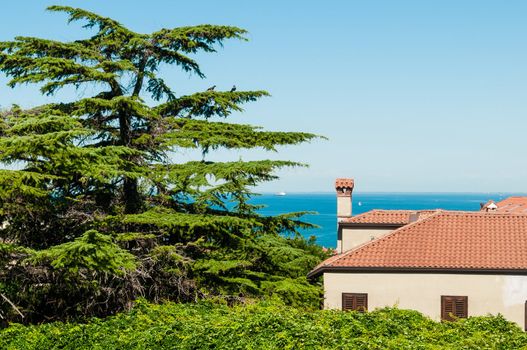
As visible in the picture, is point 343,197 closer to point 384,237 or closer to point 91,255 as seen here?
point 384,237

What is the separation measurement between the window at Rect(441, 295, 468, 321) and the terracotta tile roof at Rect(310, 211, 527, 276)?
107 cm

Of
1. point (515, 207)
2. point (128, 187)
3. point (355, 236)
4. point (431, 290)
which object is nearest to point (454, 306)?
point (431, 290)

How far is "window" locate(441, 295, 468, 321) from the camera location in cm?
2078

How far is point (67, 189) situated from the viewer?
18.6 meters

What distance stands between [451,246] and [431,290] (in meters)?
2.01

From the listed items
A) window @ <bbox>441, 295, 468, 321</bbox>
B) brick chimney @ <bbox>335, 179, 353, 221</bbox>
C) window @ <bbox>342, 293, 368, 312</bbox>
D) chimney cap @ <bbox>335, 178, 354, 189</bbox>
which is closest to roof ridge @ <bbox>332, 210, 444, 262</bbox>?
window @ <bbox>342, 293, 368, 312</bbox>

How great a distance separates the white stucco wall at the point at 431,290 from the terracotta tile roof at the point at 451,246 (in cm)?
41

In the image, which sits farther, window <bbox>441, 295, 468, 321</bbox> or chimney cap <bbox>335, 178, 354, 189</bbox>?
chimney cap <bbox>335, 178, 354, 189</bbox>

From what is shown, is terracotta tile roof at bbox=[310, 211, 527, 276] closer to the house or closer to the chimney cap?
the house

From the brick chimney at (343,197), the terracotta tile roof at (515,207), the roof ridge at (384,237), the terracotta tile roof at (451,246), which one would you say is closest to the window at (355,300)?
the terracotta tile roof at (451,246)

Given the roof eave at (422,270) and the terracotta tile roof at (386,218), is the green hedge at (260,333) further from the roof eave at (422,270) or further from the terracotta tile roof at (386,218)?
the terracotta tile roof at (386,218)

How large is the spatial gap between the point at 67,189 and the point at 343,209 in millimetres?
14095

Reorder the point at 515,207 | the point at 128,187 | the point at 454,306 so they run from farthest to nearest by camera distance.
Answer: the point at 515,207
the point at 454,306
the point at 128,187

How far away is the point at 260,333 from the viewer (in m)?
12.2
